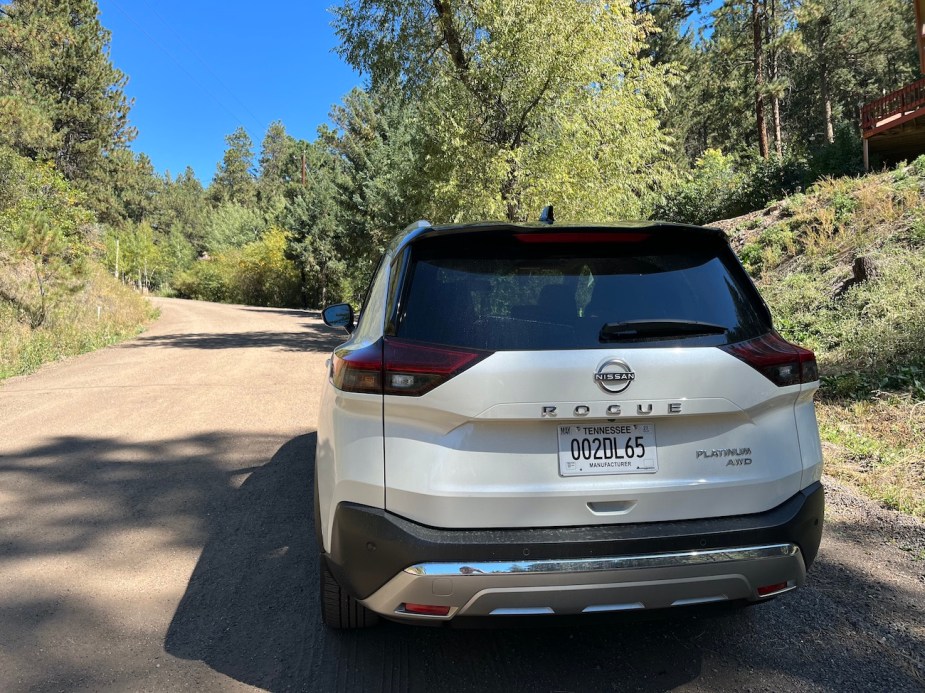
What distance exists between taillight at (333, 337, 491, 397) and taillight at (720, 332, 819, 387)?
3.41ft

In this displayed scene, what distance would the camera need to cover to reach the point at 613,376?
2.32 meters

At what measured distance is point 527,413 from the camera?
229 centimetres

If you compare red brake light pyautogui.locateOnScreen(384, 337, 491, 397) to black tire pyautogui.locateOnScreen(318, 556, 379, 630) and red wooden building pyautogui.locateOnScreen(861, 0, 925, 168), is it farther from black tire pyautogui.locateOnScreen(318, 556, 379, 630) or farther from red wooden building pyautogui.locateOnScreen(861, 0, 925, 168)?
red wooden building pyautogui.locateOnScreen(861, 0, 925, 168)

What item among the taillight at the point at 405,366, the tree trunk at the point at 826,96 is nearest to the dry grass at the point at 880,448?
the taillight at the point at 405,366

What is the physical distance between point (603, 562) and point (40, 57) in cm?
3928

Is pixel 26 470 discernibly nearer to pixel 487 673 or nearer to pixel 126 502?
pixel 126 502

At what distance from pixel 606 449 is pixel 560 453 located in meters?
0.18

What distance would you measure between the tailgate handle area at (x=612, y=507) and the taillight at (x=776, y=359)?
71cm

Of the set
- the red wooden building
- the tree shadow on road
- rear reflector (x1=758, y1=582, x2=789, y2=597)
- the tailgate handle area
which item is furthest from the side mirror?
the red wooden building

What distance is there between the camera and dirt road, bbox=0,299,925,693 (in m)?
2.69

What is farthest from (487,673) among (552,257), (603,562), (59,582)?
(59,582)

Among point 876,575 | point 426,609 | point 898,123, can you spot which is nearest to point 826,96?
point 898,123

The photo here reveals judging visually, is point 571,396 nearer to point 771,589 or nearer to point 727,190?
point 771,589

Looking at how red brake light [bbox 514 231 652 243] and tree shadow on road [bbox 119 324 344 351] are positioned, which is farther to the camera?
tree shadow on road [bbox 119 324 344 351]
